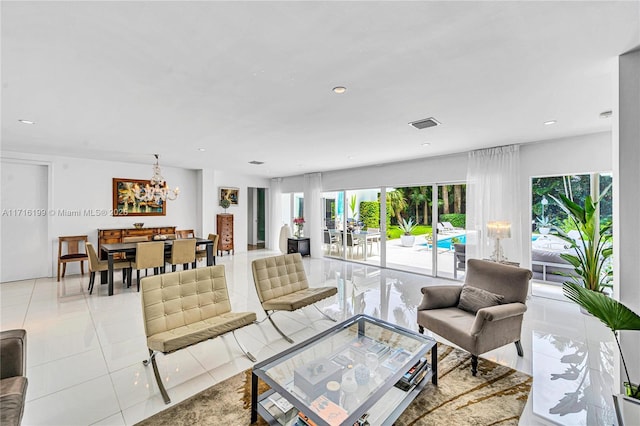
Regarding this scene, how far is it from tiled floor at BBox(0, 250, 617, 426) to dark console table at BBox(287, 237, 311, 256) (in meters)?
3.33

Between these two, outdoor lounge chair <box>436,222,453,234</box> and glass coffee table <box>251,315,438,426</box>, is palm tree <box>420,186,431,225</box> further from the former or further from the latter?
glass coffee table <box>251,315,438,426</box>

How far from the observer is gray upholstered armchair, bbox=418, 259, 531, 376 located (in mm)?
2303

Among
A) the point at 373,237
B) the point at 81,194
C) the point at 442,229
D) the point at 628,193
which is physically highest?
the point at 81,194

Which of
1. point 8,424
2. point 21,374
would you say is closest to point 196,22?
point 8,424

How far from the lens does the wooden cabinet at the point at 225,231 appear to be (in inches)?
321

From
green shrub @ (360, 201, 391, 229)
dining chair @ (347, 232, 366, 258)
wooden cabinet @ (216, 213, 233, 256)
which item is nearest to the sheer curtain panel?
wooden cabinet @ (216, 213, 233, 256)

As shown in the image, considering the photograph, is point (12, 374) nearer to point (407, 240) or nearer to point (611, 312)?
point (611, 312)

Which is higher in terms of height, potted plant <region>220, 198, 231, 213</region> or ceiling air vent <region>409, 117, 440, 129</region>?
ceiling air vent <region>409, 117, 440, 129</region>

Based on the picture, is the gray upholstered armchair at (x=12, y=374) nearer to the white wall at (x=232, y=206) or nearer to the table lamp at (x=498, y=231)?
the table lamp at (x=498, y=231)

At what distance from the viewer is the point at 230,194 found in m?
8.55

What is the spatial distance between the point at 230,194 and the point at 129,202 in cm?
268

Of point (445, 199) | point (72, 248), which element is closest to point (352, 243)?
point (445, 199)

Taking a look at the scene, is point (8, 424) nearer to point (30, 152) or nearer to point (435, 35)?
point (435, 35)

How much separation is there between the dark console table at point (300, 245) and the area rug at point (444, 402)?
563cm
